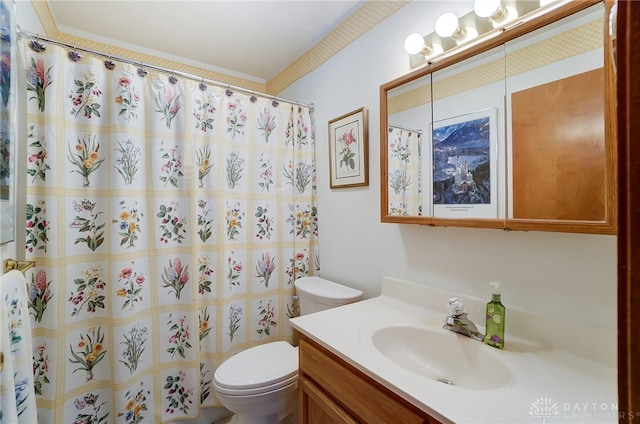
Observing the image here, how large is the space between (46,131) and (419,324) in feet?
5.82

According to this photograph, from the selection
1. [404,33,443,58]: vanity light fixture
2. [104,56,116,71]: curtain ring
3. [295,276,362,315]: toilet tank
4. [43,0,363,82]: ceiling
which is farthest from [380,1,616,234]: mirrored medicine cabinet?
[104,56,116,71]: curtain ring

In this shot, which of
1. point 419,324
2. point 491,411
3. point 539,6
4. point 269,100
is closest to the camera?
point 491,411

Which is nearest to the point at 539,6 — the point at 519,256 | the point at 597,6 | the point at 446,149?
the point at 597,6

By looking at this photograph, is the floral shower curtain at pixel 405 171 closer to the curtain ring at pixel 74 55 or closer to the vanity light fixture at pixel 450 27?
the vanity light fixture at pixel 450 27

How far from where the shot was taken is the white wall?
0.83 m

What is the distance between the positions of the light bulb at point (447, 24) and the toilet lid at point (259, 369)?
167 cm

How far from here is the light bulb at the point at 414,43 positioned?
119cm

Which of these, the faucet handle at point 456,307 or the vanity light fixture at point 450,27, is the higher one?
the vanity light fixture at point 450,27

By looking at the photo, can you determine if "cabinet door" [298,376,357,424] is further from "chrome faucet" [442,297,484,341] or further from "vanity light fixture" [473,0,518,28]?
"vanity light fixture" [473,0,518,28]

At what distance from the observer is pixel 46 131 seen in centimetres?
115

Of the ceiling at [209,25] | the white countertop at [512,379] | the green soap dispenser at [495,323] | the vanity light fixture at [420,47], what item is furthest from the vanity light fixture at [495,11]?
the white countertop at [512,379]

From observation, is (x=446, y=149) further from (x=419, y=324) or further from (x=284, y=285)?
(x=284, y=285)
